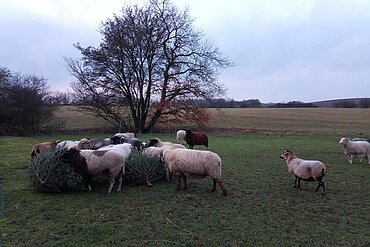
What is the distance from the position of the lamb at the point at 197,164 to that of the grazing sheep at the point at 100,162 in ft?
4.77

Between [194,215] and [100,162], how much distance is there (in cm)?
303

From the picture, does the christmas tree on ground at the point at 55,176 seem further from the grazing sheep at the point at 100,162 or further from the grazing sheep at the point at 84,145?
the grazing sheep at the point at 84,145

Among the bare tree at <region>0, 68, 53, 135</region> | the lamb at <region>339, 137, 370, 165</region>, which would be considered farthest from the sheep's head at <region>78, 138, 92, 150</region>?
the bare tree at <region>0, 68, 53, 135</region>

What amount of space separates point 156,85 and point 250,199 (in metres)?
25.6

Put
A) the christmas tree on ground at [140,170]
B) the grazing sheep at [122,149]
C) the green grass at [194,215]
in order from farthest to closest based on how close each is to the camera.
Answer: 1. the christmas tree on ground at [140,170]
2. the grazing sheep at [122,149]
3. the green grass at [194,215]

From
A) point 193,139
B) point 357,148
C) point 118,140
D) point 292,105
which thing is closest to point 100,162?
point 118,140

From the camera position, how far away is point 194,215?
6598mm

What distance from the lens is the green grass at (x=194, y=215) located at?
17.9 feet

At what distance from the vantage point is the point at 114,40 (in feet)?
100

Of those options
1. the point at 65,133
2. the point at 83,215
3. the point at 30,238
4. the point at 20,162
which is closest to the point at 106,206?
the point at 83,215

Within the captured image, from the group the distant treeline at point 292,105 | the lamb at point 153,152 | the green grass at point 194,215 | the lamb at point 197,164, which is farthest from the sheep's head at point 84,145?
the distant treeline at point 292,105

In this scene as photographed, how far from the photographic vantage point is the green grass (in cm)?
545

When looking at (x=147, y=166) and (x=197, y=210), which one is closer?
(x=197, y=210)

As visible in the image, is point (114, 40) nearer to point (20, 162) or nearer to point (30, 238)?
point (20, 162)
